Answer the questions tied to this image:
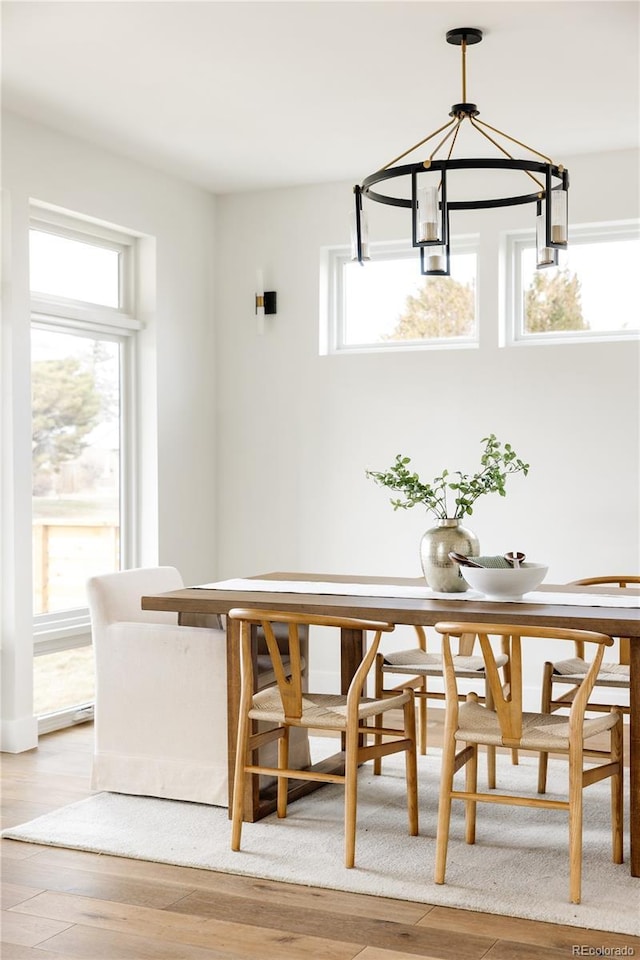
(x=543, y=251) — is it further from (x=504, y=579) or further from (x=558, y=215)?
(x=504, y=579)

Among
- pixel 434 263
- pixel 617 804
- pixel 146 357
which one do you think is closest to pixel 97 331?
pixel 146 357

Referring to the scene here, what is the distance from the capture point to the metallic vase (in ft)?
12.6

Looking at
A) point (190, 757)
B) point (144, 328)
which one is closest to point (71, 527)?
point (144, 328)

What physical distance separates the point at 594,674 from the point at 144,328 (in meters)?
3.53

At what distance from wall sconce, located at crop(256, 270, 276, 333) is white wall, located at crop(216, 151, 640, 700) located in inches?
1.9

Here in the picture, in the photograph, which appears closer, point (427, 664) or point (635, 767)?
point (635, 767)

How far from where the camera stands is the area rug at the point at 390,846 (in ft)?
9.98

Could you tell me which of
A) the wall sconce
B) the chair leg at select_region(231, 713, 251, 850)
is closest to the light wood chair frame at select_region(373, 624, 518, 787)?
the chair leg at select_region(231, 713, 251, 850)

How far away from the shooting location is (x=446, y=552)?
3.85 metres

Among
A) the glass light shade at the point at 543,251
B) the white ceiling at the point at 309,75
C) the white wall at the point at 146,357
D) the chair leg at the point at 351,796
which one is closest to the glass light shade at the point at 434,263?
the glass light shade at the point at 543,251

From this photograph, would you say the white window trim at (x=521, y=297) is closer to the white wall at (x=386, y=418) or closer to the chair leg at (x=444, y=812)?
the white wall at (x=386, y=418)

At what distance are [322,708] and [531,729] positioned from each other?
2.19ft

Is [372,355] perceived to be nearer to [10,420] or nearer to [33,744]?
[10,420]

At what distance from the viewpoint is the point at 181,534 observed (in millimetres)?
5969
